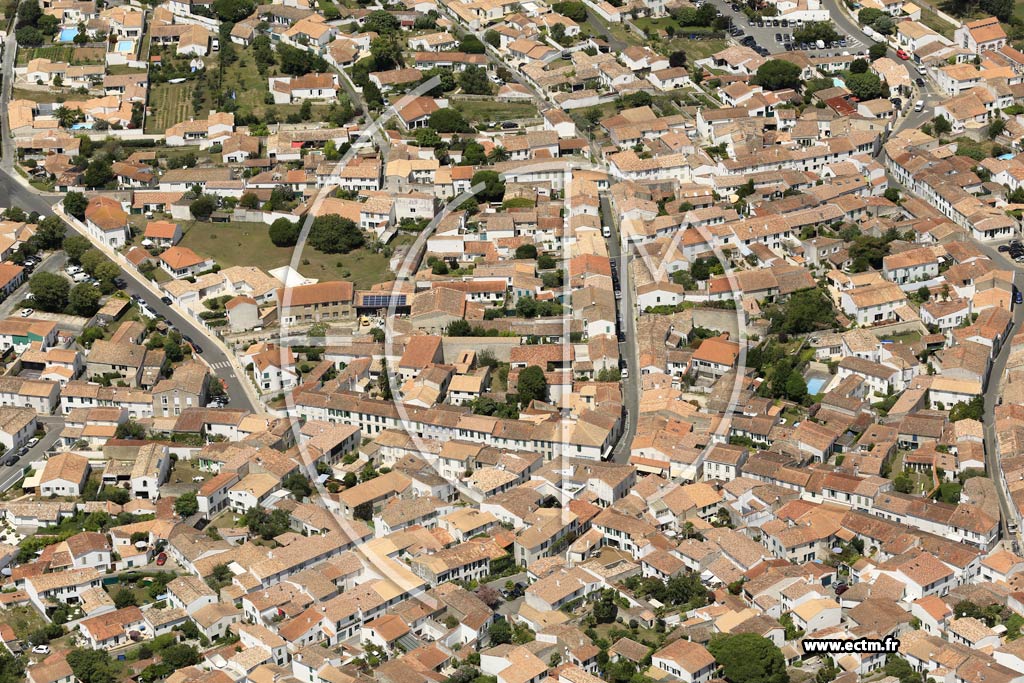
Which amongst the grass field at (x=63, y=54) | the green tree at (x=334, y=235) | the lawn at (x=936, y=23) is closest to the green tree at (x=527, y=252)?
the green tree at (x=334, y=235)

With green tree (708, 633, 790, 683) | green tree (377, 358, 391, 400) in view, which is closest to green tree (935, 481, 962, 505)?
green tree (708, 633, 790, 683)

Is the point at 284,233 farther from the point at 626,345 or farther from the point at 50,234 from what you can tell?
the point at 626,345

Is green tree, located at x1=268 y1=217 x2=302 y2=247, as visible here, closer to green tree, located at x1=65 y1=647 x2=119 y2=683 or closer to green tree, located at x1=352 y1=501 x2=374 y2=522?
green tree, located at x1=352 y1=501 x2=374 y2=522

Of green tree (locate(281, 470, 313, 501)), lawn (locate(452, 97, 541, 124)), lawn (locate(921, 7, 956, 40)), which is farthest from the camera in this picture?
lawn (locate(921, 7, 956, 40))

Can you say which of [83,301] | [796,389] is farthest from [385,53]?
[796,389]

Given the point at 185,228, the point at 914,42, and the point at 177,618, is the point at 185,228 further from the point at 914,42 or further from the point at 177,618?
the point at 914,42

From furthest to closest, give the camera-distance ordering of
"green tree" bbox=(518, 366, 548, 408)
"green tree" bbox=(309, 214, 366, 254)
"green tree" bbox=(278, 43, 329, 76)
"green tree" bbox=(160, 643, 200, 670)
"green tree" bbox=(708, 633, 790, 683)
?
"green tree" bbox=(278, 43, 329, 76)
"green tree" bbox=(309, 214, 366, 254)
"green tree" bbox=(518, 366, 548, 408)
"green tree" bbox=(160, 643, 200, 670)
"green tree" bbox=(708, 633, 790, 683)

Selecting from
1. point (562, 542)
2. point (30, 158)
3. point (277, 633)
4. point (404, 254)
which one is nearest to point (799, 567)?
point (562, 542)
